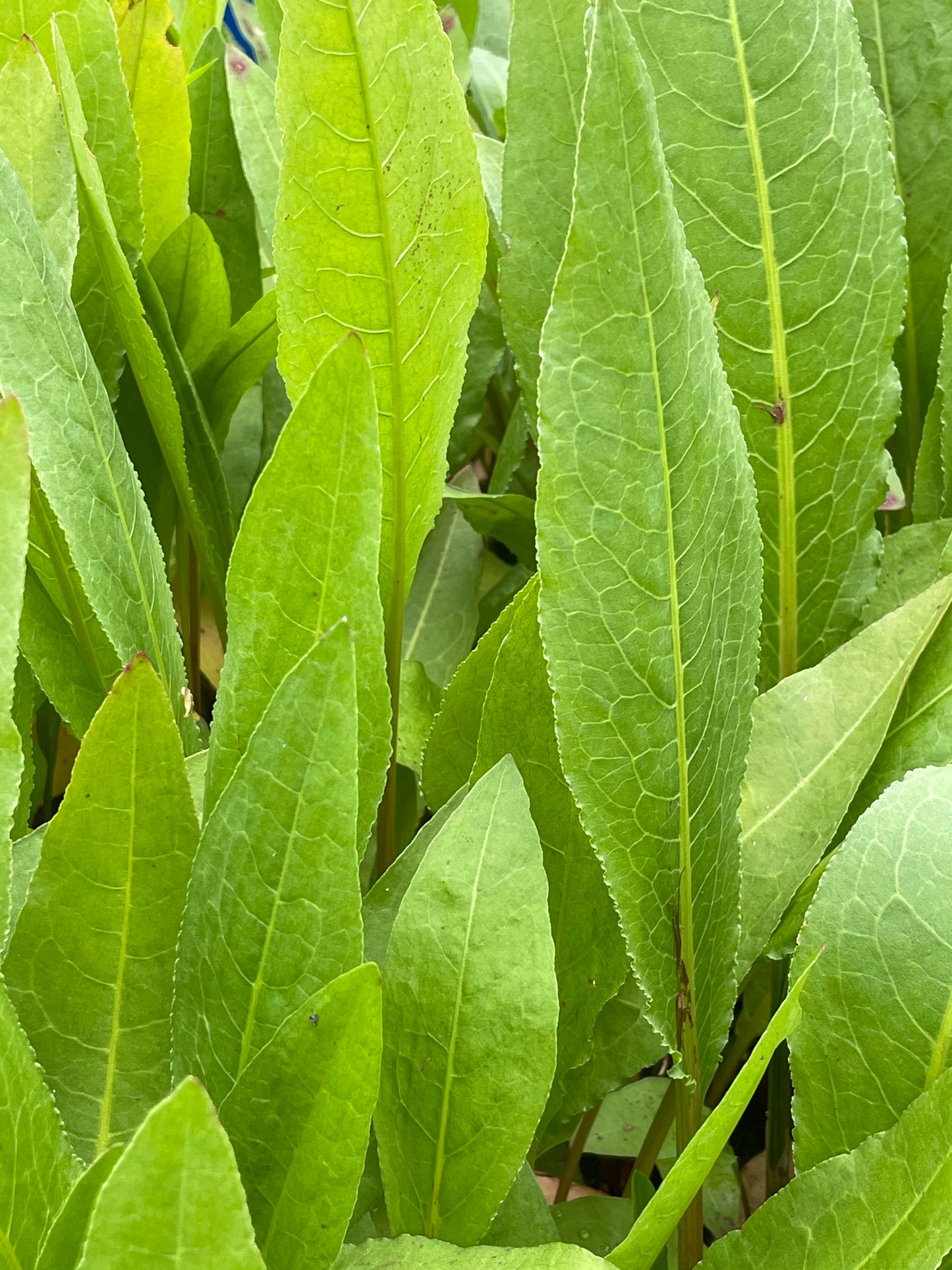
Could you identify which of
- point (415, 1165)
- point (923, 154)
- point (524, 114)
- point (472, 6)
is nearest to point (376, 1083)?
point (415, 1165)

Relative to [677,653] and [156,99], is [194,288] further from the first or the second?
[677,653]

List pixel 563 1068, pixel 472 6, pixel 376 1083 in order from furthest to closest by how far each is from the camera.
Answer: pixel 472 6, pixel 563 1068, pixel 376 1083

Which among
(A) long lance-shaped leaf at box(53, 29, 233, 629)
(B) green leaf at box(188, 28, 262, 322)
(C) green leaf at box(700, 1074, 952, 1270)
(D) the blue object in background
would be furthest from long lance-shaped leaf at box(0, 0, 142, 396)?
(C) green leaf at box(700, 1074, 952, 1270)

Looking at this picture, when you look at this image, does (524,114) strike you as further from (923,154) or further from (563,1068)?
(563,1068)

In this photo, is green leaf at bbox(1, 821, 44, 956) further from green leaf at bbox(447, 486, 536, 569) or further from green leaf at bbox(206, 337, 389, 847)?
green leaf at bbox(447, 486, 536, 569)

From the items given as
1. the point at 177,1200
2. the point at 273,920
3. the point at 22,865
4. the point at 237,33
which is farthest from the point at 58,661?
the point at 237,33

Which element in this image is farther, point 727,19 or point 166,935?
point 727,19
